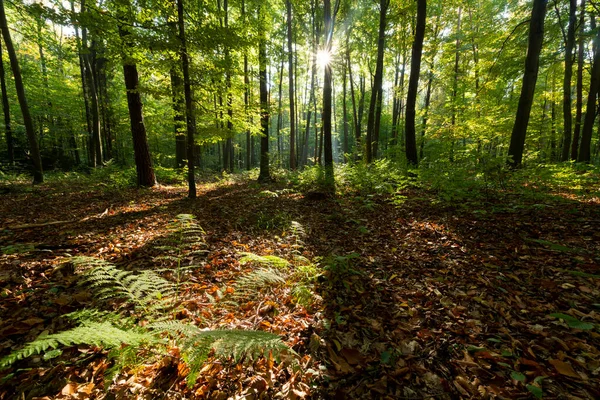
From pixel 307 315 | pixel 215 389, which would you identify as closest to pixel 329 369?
pixel 307 315

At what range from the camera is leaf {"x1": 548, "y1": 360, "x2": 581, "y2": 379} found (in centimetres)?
191

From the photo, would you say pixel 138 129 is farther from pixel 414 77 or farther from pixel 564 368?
pixel 564 368

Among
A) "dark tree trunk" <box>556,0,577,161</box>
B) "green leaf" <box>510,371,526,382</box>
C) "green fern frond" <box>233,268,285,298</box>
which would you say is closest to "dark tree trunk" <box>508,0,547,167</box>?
"dark tree trunk" <box>556,0,577,161</box>

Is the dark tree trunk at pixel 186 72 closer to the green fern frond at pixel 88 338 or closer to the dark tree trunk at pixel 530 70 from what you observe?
the green fern frond at pixel 88 338

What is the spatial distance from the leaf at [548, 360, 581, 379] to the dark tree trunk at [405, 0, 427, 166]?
7996 millimetres

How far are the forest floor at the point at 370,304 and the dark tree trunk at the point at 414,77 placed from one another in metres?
3.87

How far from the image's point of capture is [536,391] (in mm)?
1812

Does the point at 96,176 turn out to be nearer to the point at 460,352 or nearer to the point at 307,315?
the point at 307,315

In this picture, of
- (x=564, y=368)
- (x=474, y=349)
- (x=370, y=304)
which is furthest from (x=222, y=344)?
(x=564, y=368)

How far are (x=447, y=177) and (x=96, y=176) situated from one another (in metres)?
14.5

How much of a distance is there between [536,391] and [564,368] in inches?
15.7

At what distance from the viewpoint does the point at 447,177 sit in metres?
7.11

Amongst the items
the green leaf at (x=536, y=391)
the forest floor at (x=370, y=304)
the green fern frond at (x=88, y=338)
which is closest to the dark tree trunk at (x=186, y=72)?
the forest floor at (x=370, y=304)

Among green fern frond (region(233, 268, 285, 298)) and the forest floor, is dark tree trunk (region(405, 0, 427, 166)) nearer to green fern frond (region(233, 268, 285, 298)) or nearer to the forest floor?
the forest floor
